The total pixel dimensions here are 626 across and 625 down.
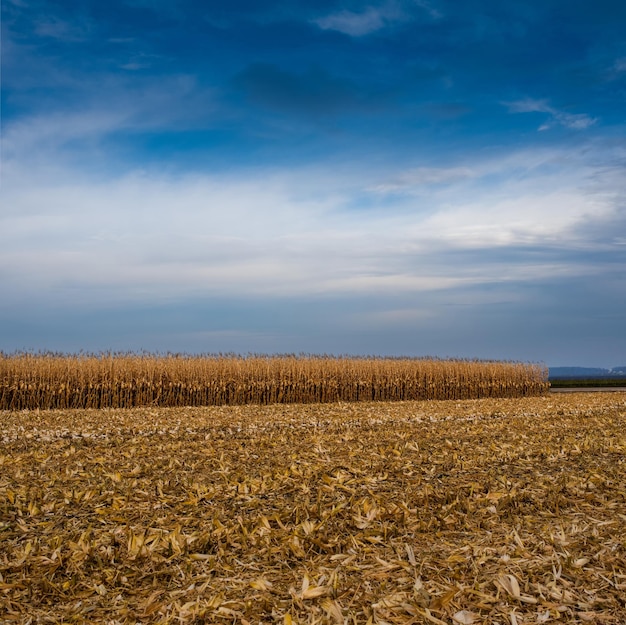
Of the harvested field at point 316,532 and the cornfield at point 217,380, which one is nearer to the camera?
the harvested field at point 316,532

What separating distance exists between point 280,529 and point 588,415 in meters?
9.54

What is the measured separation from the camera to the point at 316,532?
4.55 meters

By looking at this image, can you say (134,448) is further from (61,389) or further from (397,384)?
(397,384)

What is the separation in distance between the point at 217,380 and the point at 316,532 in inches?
487

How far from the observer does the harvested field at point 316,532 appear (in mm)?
3678

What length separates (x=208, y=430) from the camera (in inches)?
396

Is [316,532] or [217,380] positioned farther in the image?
[217,380]

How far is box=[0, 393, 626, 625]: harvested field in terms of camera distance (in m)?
3.68

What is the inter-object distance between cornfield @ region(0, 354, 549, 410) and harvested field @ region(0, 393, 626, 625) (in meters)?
7.92

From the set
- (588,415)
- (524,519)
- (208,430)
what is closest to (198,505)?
(524,519)

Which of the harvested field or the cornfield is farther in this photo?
the cornfield

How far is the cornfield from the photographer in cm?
1538

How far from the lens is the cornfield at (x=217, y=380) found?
1538 centimetres

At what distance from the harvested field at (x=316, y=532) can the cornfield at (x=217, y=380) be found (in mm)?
7919
